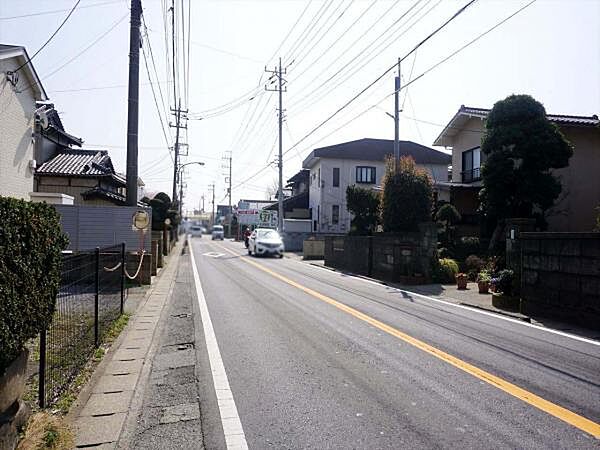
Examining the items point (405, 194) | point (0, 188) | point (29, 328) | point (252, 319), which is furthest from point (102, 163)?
point (29, 328)

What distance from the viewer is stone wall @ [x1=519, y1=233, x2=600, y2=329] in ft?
29.9

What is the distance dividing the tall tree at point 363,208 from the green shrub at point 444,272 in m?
9.92

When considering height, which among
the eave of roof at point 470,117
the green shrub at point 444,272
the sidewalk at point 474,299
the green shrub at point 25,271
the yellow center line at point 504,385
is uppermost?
the eave of roof at point 470,117

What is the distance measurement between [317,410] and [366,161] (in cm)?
4011

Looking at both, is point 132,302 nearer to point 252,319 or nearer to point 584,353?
point 252,319

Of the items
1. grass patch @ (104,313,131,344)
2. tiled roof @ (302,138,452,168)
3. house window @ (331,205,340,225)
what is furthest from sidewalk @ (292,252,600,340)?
tiled roof @ (302,138,452,168)

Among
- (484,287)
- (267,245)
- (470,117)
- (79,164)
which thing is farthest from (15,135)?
(470,117)

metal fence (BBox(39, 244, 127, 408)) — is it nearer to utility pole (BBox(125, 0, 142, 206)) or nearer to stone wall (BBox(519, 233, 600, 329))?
utility pole (BBox(125, 0, 142, 206))

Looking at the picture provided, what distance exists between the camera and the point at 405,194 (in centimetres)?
1959

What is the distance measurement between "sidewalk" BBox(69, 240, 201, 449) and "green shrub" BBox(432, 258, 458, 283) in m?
10.7

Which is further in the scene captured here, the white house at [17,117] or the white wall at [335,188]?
the white wall at [335,188]

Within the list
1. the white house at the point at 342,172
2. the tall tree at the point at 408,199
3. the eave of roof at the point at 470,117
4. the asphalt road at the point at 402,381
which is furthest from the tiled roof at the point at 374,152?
the asphalt road at the point at 402,381

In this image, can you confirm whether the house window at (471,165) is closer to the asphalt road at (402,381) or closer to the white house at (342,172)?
the white house at (342,172)

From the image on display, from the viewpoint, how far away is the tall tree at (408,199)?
19578 mm
